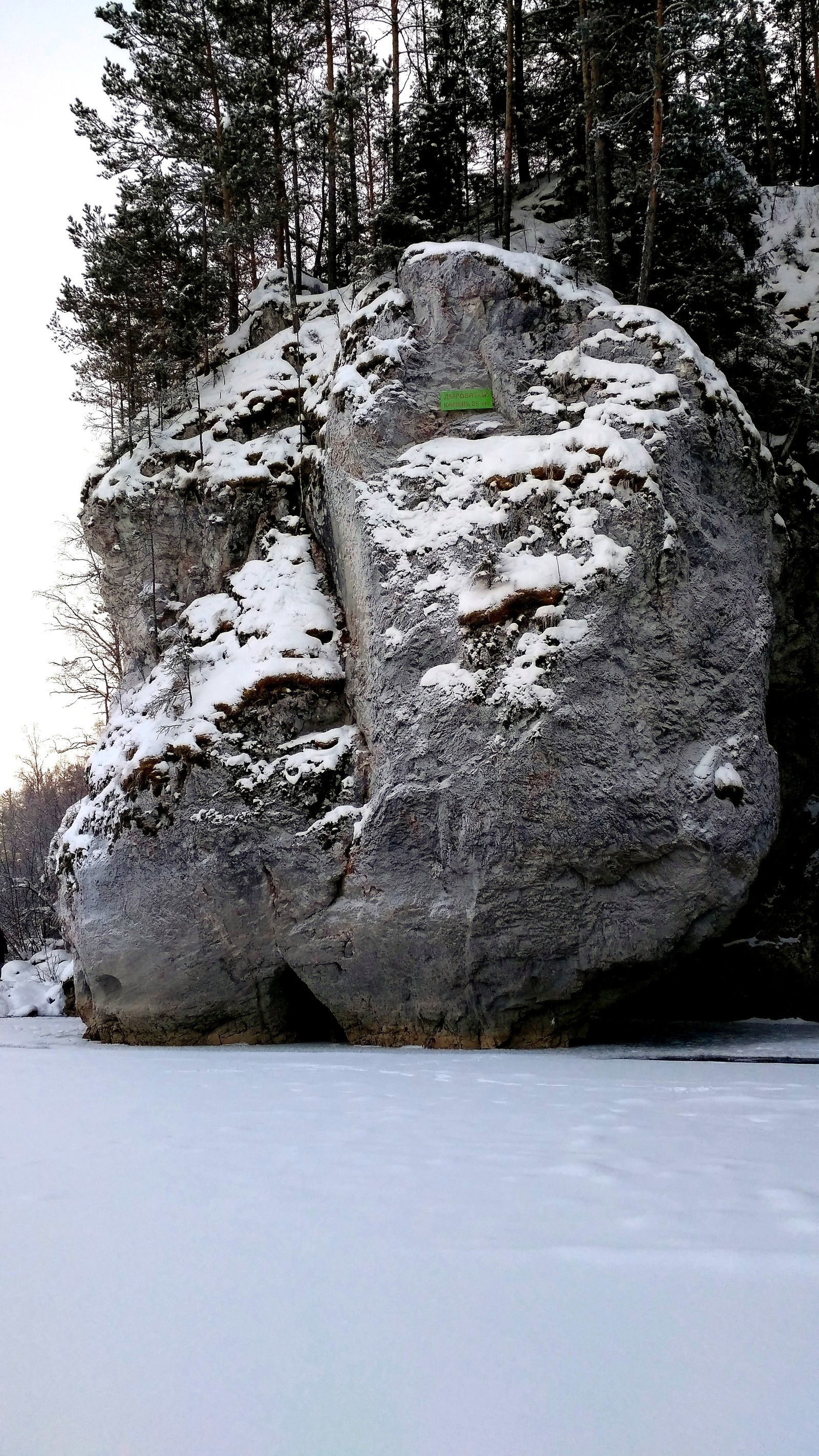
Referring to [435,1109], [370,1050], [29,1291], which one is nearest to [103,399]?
[370,1050]

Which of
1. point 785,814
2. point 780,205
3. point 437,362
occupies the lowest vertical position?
point 785,814

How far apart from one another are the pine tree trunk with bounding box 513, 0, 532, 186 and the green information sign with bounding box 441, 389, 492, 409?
31.0 ft

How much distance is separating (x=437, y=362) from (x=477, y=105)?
417 inches

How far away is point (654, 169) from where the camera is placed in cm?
1270

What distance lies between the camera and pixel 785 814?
43.0 ft

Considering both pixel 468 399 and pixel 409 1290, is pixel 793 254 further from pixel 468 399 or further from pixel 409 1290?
pixel 409 1290

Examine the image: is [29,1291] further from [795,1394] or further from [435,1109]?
[435,1109]

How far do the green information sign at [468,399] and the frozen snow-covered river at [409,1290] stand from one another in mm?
8957

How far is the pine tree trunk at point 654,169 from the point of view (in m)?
12.5

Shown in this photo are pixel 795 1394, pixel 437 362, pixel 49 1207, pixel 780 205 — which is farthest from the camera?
pixel 780 205

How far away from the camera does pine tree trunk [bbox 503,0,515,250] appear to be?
1511 centimetres

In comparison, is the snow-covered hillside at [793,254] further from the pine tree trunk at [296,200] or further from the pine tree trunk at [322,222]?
the pine tree trunk at [322,222]

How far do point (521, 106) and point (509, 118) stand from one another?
12.2 ft

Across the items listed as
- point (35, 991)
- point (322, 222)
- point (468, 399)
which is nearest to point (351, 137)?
point (322, 222)
